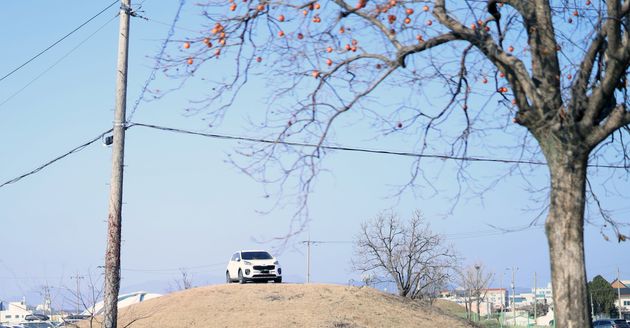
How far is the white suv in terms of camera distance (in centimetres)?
3594

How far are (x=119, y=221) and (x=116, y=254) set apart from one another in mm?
610

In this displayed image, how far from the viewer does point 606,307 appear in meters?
84.1

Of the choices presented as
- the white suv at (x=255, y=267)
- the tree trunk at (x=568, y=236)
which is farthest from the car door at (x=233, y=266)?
the tree trunk at (x=568, y=236)

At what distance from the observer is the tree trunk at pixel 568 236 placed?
775 centimetres

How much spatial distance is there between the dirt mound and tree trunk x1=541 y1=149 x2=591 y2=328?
789 inches

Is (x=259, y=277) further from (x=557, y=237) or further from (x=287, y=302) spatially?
(x=557, y=237)

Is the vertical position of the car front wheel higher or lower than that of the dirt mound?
higher

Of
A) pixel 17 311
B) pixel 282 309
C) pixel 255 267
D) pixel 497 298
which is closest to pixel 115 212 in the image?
pixel 282 309

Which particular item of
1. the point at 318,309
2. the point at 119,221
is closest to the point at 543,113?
the point at 119,221

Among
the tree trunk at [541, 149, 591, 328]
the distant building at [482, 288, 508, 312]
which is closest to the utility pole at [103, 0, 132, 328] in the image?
the tree trunk at [541, 149, 591, 328]

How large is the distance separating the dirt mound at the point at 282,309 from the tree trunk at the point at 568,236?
65.7 ft

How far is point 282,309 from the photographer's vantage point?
1158 inches

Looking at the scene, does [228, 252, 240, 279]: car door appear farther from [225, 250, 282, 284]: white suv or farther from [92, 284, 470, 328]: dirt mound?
[92, 284, 470, 328]: dirt mound

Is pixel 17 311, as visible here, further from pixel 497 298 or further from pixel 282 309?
pixel 497 298
